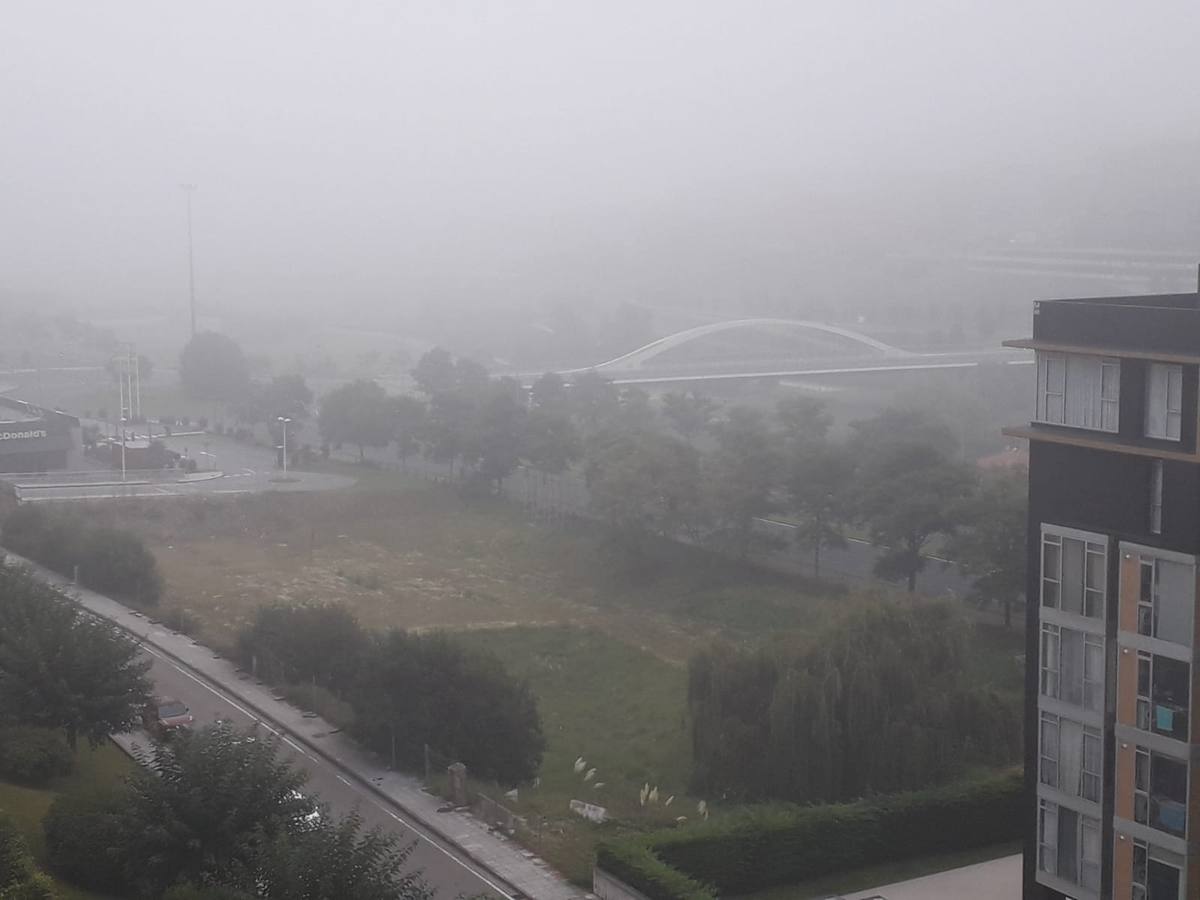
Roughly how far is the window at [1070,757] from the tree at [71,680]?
381cm

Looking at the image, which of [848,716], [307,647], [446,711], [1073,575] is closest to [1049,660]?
[1073,575]

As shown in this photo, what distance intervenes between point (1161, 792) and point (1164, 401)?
3.45 ft

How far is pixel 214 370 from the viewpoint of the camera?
22578mm

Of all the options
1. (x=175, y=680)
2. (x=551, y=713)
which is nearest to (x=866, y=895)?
(x=551, y=713)

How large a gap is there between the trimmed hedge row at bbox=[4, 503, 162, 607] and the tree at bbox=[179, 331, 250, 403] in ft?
35.5

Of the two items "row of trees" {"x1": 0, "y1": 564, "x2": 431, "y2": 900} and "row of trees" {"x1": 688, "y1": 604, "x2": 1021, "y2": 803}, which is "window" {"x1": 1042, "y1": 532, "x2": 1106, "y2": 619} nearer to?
"row of trees" {"x1": 0, "y1": 564, "x2": 431, "y2": 900}

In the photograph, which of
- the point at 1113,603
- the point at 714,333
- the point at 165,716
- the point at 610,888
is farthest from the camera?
the point at 714,333

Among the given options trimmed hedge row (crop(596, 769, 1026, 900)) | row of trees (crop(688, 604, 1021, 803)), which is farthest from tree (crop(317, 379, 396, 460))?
trimmed hedge row (crop(596, 769, 1026, 900))

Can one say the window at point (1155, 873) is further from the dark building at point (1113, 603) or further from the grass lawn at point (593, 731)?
the grass lawn at point (593, 731)

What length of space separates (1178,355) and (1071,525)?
62 centimetres

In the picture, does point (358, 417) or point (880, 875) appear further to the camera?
point (358, 417)

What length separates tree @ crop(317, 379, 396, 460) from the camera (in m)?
17.3

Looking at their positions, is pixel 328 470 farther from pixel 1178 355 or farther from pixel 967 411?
pixel 1178 355

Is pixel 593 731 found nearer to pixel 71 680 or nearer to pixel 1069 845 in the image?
pixel 71 680
